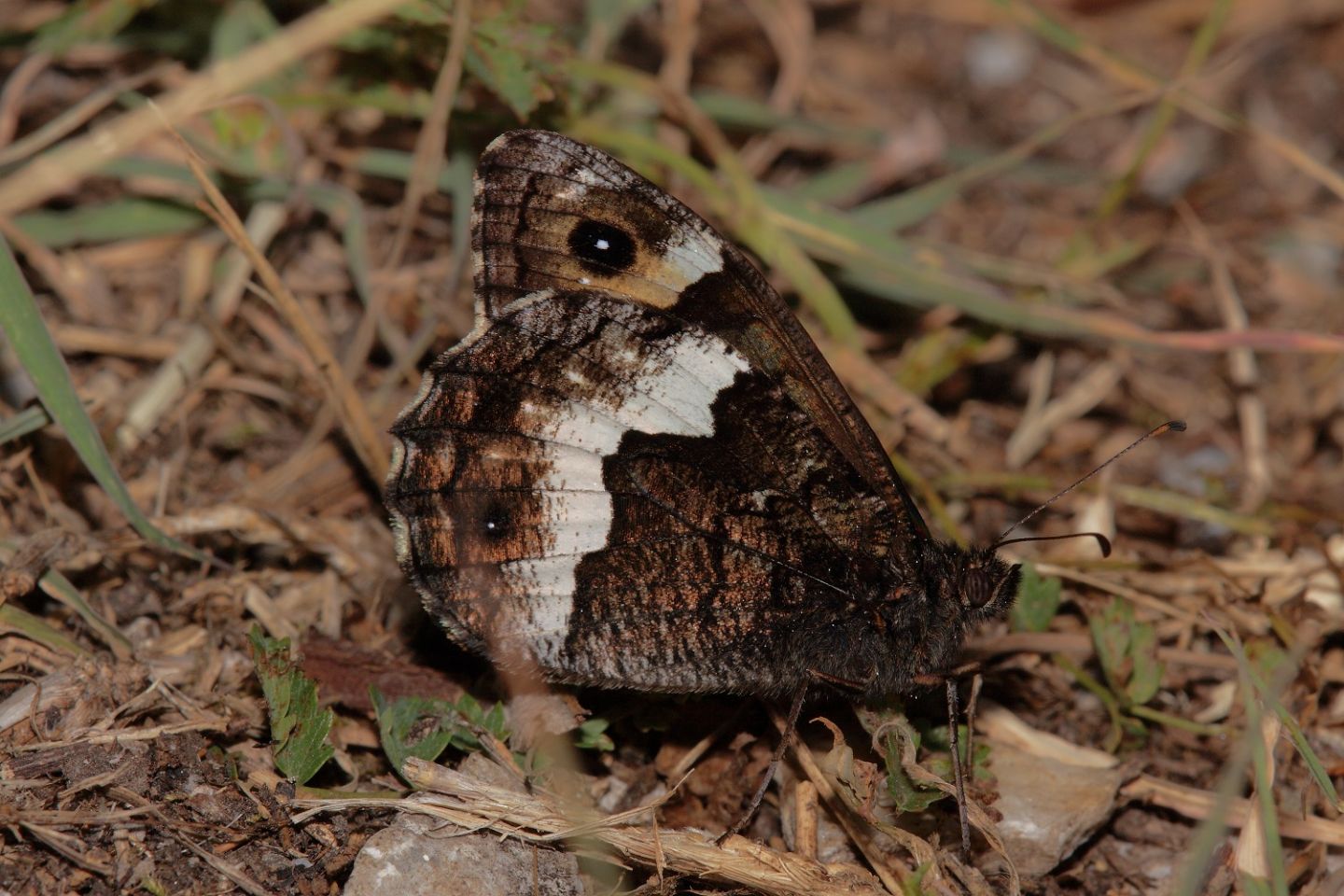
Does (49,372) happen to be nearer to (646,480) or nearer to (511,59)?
(646,480)

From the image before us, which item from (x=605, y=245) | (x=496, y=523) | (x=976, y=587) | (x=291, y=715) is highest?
(x=605, y=245)

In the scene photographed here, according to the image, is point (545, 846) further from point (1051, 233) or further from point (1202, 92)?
point (1202, 92)

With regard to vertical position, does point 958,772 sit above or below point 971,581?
below

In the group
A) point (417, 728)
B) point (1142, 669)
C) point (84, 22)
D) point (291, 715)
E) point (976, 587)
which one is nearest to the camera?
point (291, 715)

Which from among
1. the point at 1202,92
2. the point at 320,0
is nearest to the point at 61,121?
the point at 320,0

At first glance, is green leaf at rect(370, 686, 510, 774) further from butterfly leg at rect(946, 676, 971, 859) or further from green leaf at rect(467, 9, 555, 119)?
green leaf at rect(467, 9, 555, 119)

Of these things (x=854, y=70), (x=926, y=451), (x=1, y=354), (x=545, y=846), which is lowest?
(x=545, y=846)

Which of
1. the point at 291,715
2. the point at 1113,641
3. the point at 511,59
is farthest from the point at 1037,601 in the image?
the point at 511,59

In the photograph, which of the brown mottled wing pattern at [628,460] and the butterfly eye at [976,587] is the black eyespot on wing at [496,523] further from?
the butterfly eye at [976,587]
